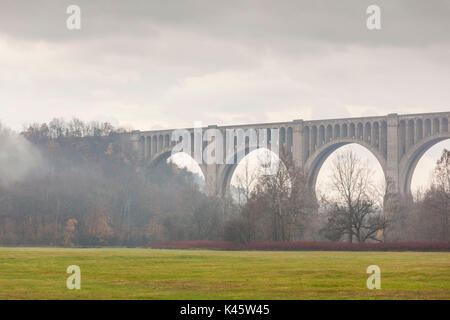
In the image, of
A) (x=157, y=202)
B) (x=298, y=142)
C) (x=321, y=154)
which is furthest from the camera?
(x=157, y=202)

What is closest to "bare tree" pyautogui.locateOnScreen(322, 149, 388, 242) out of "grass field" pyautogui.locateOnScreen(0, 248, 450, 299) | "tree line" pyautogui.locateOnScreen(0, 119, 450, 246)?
"tree line" pyautogui.locateOnScreen(0, 119, 450, 246)

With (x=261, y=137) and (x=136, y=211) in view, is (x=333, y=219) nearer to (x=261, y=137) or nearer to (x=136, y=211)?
(x=261, y=137)

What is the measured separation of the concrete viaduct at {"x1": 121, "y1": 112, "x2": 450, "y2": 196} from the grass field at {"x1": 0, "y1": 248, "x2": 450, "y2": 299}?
29208 mm

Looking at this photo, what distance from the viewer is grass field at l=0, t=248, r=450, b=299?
20.7 m

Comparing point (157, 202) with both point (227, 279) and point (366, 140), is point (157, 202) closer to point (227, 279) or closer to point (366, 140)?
point (366, 140)

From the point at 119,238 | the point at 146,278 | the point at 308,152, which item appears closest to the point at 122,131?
the point at 119,238

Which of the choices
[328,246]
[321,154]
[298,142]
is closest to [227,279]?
[328,246]

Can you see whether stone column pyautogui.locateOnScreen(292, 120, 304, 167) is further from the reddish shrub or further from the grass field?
the grass field

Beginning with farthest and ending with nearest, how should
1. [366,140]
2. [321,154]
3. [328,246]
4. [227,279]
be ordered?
[321,154]
[366,140]
[328,246]
[227,279]

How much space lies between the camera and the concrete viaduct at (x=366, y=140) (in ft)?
219

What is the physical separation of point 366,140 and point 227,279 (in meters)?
48.7

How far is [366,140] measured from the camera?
2803 inches

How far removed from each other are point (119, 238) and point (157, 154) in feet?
54.2

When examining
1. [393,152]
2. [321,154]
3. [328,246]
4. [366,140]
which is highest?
[366,140]
